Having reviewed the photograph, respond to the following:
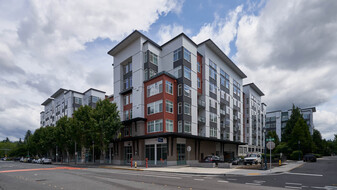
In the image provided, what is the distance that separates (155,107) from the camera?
3831cm

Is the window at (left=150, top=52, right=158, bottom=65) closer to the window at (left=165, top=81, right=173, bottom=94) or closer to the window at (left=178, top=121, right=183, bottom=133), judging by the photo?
the window at (left=165, top=81, right=173, bottom=94)

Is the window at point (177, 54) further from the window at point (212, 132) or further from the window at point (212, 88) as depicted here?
the window at point (212, 132)

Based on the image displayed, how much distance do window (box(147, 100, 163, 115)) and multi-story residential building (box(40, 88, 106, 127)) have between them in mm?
34652

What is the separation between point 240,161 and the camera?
37.5 metres

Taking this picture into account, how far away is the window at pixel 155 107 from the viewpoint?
37.3 meters

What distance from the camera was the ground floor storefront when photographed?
35.4m

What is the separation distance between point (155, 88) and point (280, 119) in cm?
8569

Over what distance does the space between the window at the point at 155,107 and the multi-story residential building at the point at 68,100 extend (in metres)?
34.7

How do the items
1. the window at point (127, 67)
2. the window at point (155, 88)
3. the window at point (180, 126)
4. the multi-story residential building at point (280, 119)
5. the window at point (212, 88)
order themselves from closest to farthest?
the window at point (155, 88) < the window at point (180, 126) < the window at point (127, 67) < the window at point (212, 88) < the multi-story residential building at point (280, 119)

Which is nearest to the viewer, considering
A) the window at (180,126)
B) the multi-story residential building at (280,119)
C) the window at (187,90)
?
the window at (180,126)

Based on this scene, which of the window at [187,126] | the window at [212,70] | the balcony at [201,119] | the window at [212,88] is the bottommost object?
the window at [187,126]

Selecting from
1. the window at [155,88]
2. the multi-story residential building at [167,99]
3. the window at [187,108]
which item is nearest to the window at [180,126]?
the multi-story residential building at [167,99]

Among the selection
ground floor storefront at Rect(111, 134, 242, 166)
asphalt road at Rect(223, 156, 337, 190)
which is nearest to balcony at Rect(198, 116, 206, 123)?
ground floor storefront at Rect(111, 134, 242, 166)

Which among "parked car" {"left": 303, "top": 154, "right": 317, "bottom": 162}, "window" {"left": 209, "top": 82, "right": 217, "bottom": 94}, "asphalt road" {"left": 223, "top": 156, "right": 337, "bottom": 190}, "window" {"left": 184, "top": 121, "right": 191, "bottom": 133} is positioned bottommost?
"parked car" {"left": 303, "top": 154, "right": 317, "bottom": 162}
